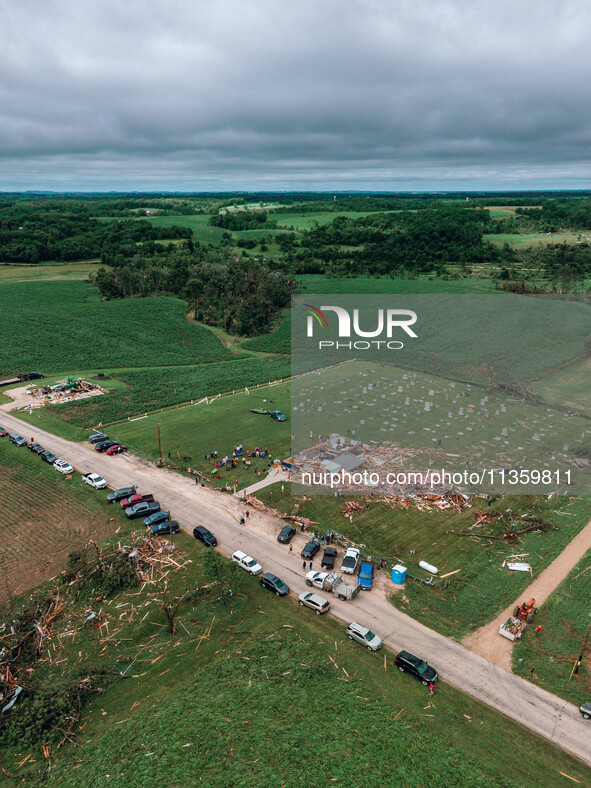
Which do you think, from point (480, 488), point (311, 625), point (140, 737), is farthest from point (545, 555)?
point (140, 737)

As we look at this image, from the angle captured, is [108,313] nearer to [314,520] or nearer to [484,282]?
[314,520]

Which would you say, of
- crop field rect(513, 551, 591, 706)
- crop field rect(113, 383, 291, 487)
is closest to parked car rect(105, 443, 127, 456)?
crop field rect(113, 383, 291, 487)

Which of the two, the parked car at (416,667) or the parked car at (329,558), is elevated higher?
the parked car at (329,558)

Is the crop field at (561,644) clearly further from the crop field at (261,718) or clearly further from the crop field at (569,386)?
Answer: the crop field at (569,386)

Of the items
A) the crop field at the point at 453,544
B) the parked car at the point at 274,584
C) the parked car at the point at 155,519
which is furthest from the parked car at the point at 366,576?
the parked car at the point at 155,519

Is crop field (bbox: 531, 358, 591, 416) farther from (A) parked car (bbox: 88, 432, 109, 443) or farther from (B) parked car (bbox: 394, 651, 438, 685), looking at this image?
(A) parked car (bbox: 88, 432, 109, 443)

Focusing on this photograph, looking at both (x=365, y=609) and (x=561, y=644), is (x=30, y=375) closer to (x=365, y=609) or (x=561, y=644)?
(x=365, y=609)
